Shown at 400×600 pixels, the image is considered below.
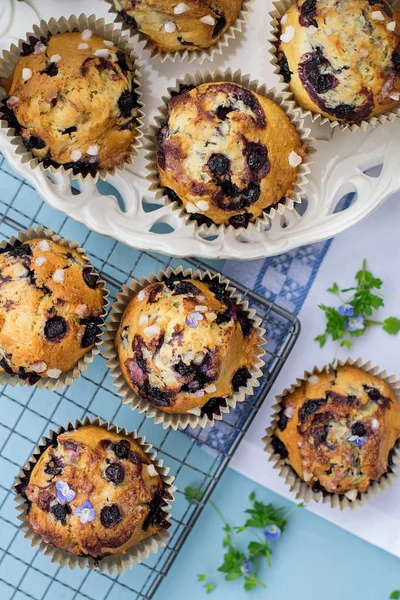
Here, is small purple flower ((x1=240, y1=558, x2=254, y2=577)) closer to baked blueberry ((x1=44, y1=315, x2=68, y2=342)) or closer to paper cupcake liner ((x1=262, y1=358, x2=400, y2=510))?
paper cupcake liner ((x1=262, y1=358, x2=400, y2=510))

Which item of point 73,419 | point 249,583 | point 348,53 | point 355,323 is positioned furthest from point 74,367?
point 348,53

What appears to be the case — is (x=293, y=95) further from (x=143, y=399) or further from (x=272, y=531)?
(x=272, y=531)

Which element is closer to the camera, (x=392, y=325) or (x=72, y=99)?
(x=72, y=99)

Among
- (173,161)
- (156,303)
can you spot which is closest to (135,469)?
(156,303)

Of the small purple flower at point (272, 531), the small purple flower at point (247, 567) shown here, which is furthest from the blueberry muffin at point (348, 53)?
the small purple flower at point (247, 567)

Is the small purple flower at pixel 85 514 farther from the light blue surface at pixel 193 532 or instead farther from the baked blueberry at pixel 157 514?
the light blue surface at pixel 193 532

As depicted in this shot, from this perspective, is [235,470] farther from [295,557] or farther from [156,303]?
[156,303]

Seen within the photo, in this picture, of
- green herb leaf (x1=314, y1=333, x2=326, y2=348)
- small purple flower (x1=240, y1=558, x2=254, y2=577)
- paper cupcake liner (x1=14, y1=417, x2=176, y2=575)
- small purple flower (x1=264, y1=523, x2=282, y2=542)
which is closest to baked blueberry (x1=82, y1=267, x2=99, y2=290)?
paper cupcake liner (x1=14, y1=417, x2=176, y2=575)
